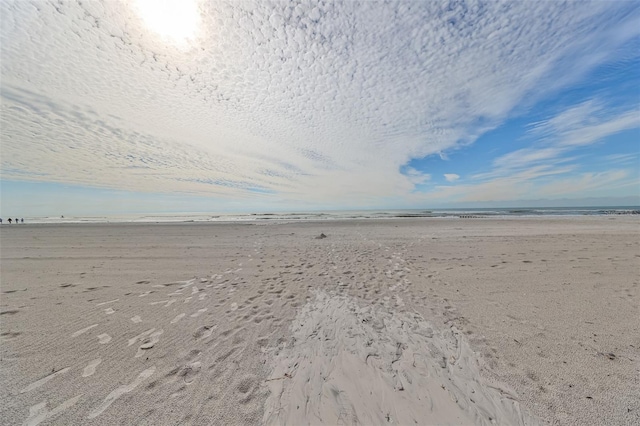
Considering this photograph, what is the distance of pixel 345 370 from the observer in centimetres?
363

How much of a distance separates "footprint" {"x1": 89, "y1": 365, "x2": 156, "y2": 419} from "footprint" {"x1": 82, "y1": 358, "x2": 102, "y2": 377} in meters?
0.77

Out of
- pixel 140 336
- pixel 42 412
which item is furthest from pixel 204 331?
pixel 42 412

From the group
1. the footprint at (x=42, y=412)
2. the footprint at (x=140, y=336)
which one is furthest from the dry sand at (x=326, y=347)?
the footprint at (x=140, y=336)

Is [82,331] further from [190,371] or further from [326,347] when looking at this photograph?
[326,347]

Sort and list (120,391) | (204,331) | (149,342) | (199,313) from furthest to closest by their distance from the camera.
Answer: (199,313) → (204,331) → (149,342) → (120,391)

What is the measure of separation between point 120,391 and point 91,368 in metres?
0.97

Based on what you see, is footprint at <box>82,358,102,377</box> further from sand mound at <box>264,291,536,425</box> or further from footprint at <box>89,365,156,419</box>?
sand mound at <box>264,291,536,425</box>

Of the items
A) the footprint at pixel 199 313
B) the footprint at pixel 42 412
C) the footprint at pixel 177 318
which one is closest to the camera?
the footprint at pixel 42 412

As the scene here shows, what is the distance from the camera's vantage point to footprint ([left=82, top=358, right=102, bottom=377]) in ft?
11.8

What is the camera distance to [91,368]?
3725mm

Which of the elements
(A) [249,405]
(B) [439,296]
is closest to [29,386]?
(A) [249,405]

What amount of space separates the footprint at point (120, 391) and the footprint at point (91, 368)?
767mm

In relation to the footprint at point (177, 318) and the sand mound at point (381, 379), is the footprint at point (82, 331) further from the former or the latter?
the sand mound at point (381, 379)

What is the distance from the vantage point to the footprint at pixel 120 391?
9.75 feet
